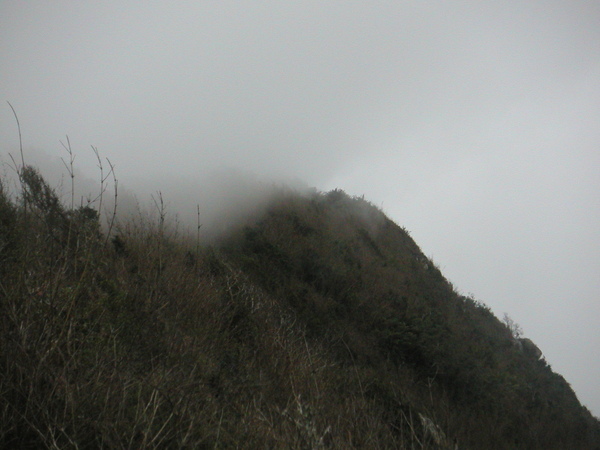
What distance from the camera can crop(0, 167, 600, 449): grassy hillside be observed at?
1.95m

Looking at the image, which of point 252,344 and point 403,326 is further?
point 403,326

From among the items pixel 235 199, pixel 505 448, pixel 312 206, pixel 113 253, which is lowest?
pixel 505 448

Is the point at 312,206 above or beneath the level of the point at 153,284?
above

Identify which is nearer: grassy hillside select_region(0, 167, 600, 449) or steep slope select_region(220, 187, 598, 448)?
grassy hillside select_region(0, 167, 600, 449)

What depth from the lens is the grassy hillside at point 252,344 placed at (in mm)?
1954

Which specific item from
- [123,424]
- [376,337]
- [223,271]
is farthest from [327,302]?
[123,424]

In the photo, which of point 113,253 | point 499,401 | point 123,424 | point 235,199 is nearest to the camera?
point 123,424

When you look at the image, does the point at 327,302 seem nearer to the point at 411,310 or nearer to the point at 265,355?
the point at 411,310

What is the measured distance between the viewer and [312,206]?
1739 cm

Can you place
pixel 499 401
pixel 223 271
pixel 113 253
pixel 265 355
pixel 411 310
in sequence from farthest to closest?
1. pixel 411 310
2. pixel 499 401
3. pixel 223 271
4. pixel 113 253
5. pixel 265 355

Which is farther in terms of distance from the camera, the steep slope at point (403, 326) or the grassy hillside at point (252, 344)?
the steep slope at point (403, 326)

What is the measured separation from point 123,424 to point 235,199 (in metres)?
14.5

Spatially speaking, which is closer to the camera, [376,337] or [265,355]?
[265,355]

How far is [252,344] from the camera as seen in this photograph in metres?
5.28
